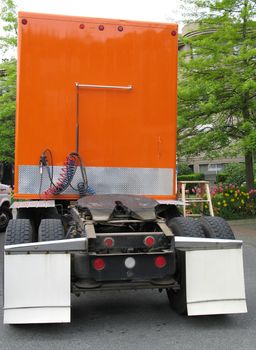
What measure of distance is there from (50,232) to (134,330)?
4.29 feet

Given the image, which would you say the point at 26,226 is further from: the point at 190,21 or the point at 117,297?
the point at 190,21

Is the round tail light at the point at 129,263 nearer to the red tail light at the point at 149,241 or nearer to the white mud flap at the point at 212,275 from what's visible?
the red tail light at the point at 149,241

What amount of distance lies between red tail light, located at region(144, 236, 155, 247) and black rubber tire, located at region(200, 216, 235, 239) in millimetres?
794

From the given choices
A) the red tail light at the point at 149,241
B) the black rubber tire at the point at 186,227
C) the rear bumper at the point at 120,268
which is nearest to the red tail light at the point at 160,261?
the rear bumper at the point at 120,268

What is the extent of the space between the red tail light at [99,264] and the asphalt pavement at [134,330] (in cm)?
67

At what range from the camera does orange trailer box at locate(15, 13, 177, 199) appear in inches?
229

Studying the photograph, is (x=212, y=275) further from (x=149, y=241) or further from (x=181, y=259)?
(x=149, y=241)

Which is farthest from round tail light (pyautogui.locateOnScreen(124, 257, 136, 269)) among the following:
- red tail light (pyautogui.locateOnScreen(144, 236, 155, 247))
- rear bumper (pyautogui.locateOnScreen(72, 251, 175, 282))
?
red tail light (pyautogui.locateOnScreen(144, 236, 155, 247))

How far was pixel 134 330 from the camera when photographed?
474 centimetres

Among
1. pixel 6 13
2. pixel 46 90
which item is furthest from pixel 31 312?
pixel 6 13

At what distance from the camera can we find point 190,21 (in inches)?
557

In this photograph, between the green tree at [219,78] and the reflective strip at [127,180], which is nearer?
the reflective strip at [127,180]

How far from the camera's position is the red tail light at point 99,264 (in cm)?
455

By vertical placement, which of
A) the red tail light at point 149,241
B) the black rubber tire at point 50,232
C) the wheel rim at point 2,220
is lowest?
the wheel rim at point 2,220
